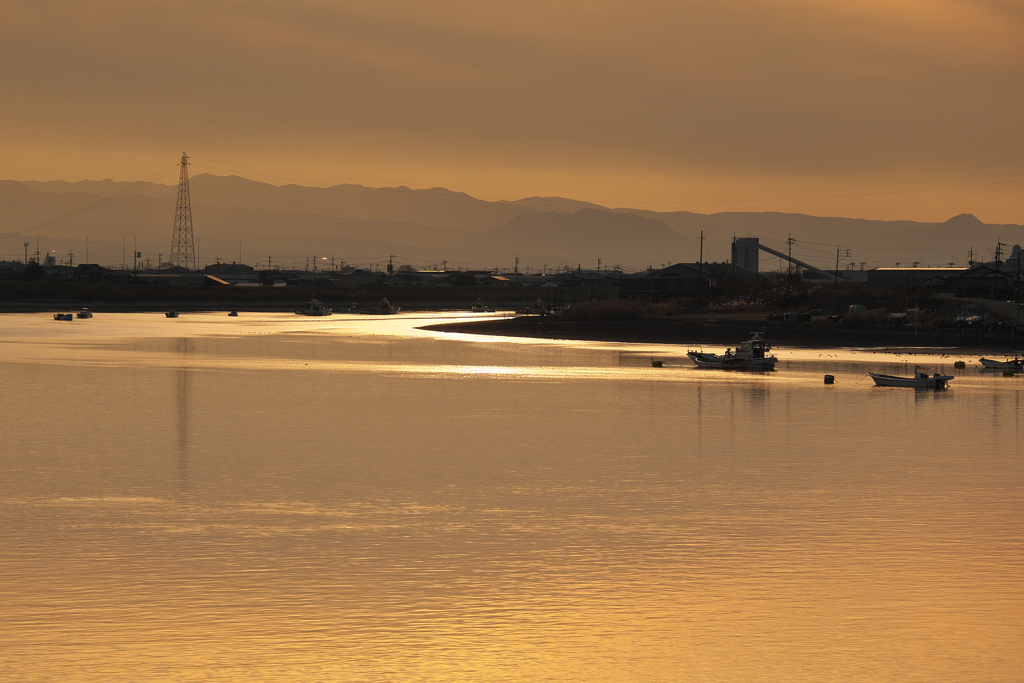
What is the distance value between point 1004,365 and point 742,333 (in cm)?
3604

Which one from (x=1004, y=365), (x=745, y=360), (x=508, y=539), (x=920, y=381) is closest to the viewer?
(x=508, y=539)

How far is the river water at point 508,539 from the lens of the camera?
51.1 ft

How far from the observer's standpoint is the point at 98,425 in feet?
135

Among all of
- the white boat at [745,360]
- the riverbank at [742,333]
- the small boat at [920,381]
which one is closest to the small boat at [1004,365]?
the white boat at [745,360]

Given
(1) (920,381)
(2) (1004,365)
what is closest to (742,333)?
(2) (1004,365)

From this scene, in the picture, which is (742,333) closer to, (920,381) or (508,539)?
(920,381)

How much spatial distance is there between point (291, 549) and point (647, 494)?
32.2ft

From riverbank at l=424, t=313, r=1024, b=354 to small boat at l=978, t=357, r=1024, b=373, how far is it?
1534cm

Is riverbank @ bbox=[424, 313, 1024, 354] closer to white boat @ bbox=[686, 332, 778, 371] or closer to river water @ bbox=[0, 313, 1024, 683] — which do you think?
white boat @ bbox=[686, 332, 778, 371]

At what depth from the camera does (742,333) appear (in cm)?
10700

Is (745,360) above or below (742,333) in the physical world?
below

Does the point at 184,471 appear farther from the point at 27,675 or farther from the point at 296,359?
the point at 296,359

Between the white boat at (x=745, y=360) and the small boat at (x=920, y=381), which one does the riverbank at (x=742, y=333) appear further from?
the small boat at (x=920, y=381)

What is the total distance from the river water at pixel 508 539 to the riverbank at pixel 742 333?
4805cm
